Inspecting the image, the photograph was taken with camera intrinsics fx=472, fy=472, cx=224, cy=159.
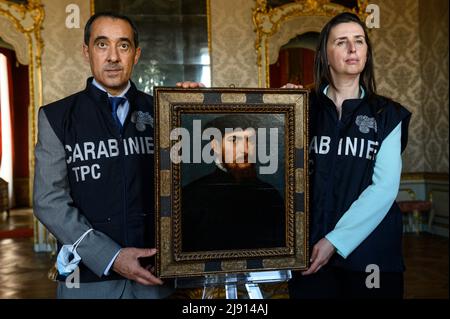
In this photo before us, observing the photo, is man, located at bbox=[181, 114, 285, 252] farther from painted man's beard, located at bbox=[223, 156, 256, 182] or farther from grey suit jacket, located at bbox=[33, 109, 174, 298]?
grey suit jacket, located at bbox=[33, 109, 174, 298]

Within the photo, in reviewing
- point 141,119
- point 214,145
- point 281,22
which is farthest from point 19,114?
point 214,145

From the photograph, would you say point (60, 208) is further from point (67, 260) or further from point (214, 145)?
point (214, 145)

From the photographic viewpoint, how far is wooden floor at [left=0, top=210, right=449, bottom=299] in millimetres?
3932

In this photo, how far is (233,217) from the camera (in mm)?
1376

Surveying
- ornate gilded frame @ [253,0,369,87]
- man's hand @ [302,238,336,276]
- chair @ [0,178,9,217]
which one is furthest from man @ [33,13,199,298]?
chair @ [0,178,9,217]

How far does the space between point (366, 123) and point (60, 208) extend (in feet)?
3.27

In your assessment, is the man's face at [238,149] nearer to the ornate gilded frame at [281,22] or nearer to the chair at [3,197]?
the ornate gilded frame at [281,22]

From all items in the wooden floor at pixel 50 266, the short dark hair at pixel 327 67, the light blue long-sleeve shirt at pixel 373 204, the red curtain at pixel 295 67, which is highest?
the red curtain at pixel 295 67

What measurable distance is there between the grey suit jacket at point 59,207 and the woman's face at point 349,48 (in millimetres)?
919

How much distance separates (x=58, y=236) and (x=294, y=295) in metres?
0.78


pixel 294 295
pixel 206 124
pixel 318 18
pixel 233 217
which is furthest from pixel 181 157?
pixel 318 18

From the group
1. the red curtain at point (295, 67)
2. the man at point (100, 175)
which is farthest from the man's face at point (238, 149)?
the red curtain at point (295, 67)

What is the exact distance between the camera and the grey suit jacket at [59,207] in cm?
138

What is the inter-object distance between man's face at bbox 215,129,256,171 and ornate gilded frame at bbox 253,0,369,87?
15.9 feet
